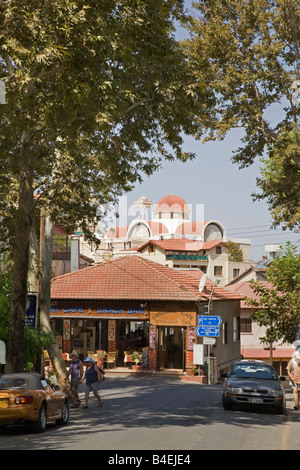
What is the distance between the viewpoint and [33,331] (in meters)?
22.5

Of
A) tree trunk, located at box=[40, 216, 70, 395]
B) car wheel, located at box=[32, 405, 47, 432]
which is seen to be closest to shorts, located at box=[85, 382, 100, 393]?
tree trunk, located at box=[40, 216, 70, 395]

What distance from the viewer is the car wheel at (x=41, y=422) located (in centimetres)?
1480

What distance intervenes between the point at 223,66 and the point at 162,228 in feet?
287

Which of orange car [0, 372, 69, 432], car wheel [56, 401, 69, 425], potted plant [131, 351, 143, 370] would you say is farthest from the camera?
potted plant [131, 351, 143, 370]

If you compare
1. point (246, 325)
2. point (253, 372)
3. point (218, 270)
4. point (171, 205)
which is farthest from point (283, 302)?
point (171, 205)

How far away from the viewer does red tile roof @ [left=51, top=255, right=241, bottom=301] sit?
130ft

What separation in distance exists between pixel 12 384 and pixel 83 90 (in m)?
6.71

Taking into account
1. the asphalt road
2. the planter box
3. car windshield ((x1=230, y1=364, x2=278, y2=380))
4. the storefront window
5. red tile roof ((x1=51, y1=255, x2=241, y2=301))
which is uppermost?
red tile roof ((x1=51, y1=255, x2=241, y2=301))

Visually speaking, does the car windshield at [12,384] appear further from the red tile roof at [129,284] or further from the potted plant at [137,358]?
the potted plant at [137,358]

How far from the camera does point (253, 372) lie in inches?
800

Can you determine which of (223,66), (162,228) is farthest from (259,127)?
(162,228)

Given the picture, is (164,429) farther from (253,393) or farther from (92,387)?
(92,387)

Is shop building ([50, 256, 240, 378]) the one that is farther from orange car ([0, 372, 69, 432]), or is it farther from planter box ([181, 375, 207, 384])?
orange car ([0, 372, 69, 432])

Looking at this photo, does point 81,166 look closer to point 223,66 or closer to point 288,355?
point 223,66
